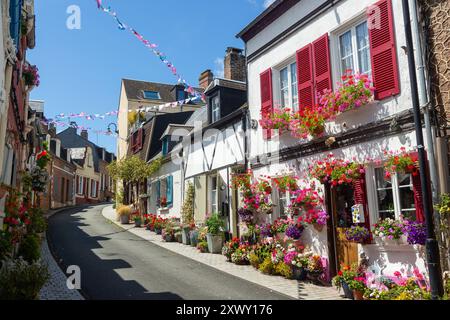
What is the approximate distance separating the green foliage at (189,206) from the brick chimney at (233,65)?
16.1 ft

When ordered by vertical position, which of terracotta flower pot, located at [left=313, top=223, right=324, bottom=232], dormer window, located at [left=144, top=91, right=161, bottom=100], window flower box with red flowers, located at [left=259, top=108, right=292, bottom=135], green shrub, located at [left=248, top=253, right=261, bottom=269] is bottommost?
green shrub, located at [left=248, top=253, right=261, bottom=269]

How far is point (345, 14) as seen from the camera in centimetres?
736

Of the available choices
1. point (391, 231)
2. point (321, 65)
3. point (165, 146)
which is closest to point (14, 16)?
point (321, 65)

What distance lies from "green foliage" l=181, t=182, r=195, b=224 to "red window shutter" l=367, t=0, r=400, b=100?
901 centimetres

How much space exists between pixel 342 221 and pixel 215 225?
480 cm

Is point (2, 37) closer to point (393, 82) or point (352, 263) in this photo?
point (393, 82)

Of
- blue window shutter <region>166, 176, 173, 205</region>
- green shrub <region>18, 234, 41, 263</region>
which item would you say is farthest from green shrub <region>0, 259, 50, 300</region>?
blue window shutter <region>166, 176, 173, 205</region>

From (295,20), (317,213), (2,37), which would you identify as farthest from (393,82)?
(2,37)

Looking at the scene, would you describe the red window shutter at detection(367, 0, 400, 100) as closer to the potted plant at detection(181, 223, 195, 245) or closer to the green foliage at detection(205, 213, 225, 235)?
the green foliage at detection(205, 213, 225, 235)

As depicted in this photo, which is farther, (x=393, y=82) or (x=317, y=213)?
(x=317, y=213)

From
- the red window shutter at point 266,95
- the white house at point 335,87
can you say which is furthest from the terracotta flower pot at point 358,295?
the red window shutter at point 266,95

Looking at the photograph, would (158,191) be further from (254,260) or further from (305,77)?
(305,77)

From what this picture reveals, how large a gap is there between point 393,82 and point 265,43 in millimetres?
4372

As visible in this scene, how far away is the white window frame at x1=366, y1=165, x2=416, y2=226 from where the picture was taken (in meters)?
6.10
